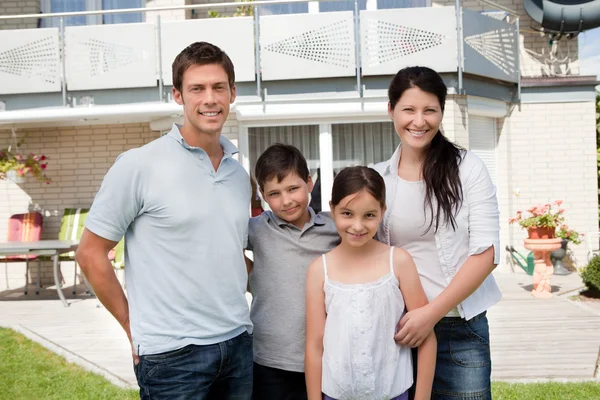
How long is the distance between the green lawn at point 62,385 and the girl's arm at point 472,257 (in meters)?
2.63

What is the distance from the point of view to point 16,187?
11539mm

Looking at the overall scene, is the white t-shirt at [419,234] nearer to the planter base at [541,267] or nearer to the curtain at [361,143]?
the planter base at [541,267]

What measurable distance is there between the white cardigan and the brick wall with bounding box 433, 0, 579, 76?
1017cm

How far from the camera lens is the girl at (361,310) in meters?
2.21

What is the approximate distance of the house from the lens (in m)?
9.76

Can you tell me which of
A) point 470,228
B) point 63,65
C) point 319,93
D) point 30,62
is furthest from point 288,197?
point 30,62

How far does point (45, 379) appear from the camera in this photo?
5359mm

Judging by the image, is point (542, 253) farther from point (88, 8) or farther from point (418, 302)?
point (88, 8)

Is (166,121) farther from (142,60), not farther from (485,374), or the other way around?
(485,374)

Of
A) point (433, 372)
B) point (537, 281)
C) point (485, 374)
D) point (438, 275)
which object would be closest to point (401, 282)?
point (438, 275)

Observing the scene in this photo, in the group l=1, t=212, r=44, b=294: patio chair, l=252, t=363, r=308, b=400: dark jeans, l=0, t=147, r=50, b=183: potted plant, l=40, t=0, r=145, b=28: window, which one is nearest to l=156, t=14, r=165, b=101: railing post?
l=0, t=147, r=50, b=183: potted plant

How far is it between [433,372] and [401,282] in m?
0.34

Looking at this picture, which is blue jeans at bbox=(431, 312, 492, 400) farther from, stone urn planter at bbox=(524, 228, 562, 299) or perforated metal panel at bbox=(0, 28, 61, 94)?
perforated metal panel at bbox=(0, 28, 61, 94)

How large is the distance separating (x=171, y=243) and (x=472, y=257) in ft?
3.34
